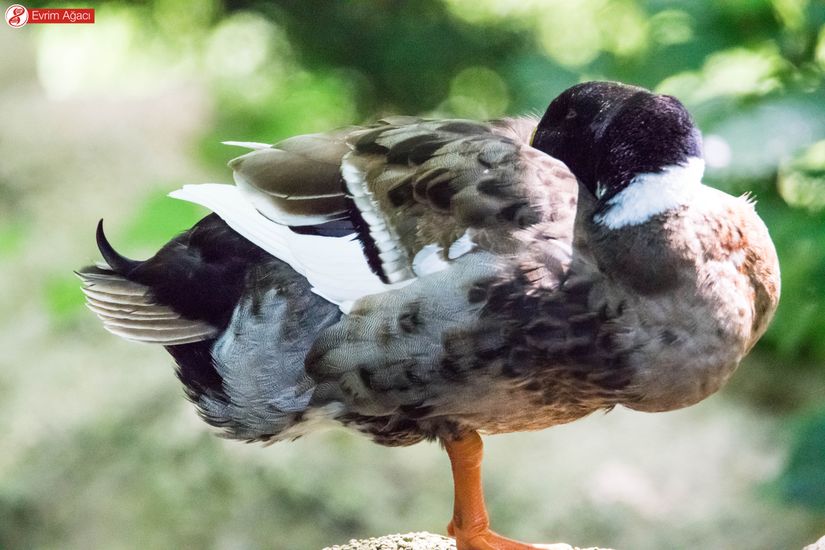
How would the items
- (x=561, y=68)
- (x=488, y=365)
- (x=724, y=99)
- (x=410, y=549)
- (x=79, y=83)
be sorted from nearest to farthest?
(x=488, y=365), (x=410, y=549), (x=724, y=99), (x=561, y=68), (x=79, y=83)

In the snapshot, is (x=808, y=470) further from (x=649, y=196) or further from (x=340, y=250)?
(x=340, y=250)

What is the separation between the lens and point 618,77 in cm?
403

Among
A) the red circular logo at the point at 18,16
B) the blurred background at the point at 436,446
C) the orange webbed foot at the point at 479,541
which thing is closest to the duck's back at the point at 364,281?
the orange webbed foot at the point at 479,541

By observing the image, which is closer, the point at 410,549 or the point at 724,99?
the point at 410,549

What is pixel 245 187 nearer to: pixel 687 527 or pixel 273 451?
pixel 273 451

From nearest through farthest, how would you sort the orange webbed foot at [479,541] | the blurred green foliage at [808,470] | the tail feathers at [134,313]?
the tail feathers at [134,313] < the orange webbed foot at [479,541] < the blurred green foliage at [808,470]

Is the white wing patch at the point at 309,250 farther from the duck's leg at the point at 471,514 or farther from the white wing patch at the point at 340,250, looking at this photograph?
the duck's leg at the point at 471,514

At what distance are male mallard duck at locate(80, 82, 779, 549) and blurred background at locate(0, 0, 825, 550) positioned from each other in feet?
3.95

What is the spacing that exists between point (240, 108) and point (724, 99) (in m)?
2.74

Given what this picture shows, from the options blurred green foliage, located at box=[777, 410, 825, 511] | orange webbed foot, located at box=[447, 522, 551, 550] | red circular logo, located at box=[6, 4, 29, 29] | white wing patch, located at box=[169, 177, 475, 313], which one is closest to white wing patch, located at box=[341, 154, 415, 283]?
white wing patch, located at box=[169, 177, 475, 313]

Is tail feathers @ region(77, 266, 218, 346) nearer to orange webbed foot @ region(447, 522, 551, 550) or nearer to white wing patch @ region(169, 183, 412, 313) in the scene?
white wing patch @ region(169, 183, 412, 313)

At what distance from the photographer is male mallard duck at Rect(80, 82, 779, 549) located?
1.95m

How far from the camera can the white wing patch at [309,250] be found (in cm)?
207

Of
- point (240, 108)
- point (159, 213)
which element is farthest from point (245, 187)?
point (240, 108)
